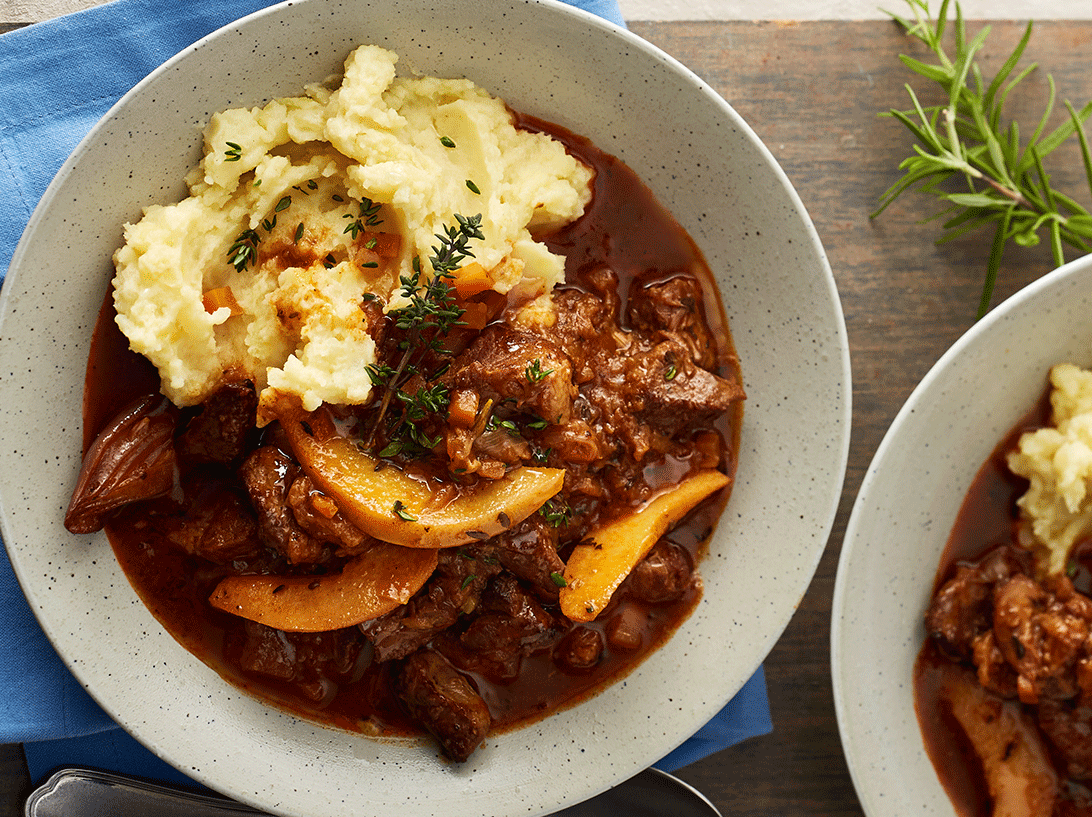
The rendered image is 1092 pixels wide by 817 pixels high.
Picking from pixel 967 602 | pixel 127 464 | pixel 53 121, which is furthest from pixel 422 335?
pixel 967 602

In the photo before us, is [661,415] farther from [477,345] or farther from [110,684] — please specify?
[110,684]

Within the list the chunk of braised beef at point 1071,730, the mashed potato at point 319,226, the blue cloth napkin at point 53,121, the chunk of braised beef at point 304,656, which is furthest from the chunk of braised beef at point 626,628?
the blue cloth napkin at point 53,121

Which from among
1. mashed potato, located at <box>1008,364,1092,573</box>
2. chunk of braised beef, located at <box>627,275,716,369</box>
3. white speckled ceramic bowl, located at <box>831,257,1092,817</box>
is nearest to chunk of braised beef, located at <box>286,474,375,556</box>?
chunk of braised beef, located at <box>627,275,716,369</box>

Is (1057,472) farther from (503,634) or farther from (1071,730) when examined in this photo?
(503,634)

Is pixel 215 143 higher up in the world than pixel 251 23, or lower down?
lower down

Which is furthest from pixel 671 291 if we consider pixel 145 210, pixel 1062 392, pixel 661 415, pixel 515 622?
pixel 145 210

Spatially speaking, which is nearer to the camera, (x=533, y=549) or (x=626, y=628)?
(x=533, y=549)

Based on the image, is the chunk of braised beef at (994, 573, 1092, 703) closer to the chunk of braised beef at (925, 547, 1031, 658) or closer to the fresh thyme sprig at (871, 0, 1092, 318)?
the chunk of braised beef at (925, 547, 1031, 658)
